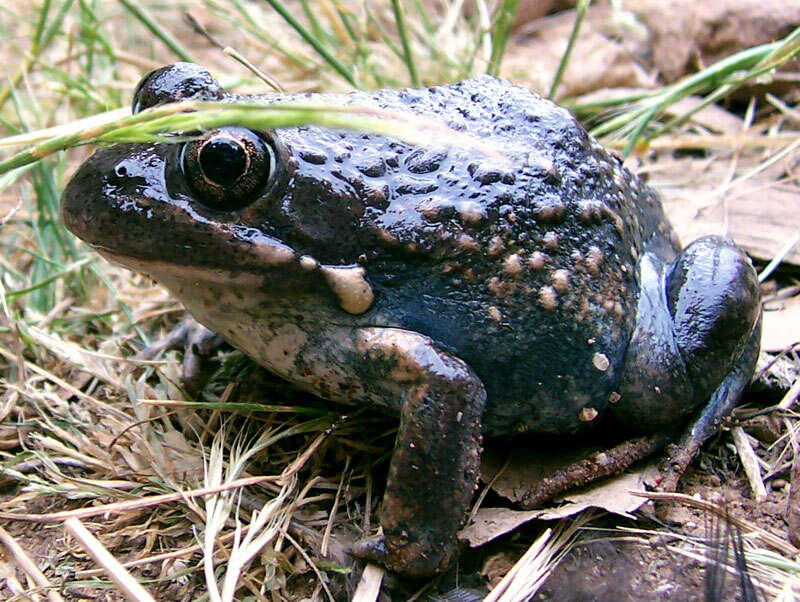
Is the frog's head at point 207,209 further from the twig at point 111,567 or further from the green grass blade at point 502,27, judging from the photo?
the green grass blade at point 502,27

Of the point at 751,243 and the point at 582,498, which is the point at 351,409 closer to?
the point at 582,498

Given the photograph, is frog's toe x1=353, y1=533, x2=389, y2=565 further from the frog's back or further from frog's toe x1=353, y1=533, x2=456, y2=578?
the frog's back

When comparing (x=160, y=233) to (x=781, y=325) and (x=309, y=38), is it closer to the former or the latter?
(x=309, y=38)

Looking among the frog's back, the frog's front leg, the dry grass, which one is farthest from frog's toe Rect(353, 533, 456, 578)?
the frog's back

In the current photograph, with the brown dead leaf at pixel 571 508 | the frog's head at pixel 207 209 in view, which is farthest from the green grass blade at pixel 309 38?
the brown dead leaf at pixel 571 508

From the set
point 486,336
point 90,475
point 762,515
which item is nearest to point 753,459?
point 762,515

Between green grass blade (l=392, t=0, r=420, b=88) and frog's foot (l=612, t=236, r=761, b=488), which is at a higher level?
green grass blade (l=392, t=0, r=420, b=88)
